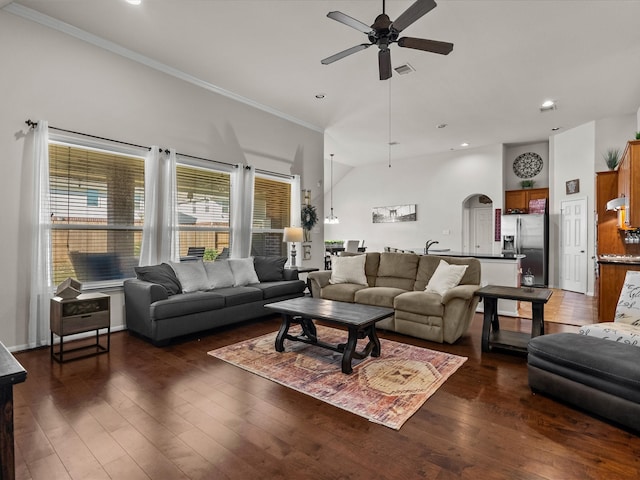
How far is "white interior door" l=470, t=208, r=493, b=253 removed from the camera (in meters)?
8.80

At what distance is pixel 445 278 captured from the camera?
3986 mm

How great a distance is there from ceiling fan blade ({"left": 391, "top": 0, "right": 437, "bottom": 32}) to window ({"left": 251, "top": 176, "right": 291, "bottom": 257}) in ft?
12.4

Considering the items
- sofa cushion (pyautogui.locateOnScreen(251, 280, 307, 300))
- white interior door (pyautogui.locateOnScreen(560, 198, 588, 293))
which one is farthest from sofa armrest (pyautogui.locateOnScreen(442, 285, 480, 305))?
white interior door (pyautogui.locateOnScreen(560, 198, 588, 293))

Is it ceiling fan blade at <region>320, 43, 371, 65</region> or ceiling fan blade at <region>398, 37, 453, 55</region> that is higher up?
ceiling fan blade at <region>320, 43, 371, 65</region>

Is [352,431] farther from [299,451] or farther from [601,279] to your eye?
[601,279]

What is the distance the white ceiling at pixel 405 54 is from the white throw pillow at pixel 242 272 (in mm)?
2655

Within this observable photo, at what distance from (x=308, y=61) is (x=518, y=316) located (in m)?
4.58

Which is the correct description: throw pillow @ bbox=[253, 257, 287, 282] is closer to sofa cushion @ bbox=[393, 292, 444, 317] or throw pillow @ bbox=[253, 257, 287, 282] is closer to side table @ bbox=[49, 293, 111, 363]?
sofa cushion @ bbox=[393, 292, 444, 317]

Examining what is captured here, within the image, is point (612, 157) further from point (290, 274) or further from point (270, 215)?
point (270, 215)

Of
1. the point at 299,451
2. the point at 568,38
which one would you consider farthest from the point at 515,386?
the point at 568,38

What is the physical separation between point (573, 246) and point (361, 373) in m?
6.72

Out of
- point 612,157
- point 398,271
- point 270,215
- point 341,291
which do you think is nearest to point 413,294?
point 398,271

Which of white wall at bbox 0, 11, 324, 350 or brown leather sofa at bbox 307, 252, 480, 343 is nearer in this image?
white wall at bbox 0, 11, 324, 350

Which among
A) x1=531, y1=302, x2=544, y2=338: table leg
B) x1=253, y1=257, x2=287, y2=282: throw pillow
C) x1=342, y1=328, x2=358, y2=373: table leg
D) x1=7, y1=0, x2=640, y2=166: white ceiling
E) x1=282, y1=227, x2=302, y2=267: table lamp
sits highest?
x1=7, y1=0, x2=640, y2=166: white ceiling
